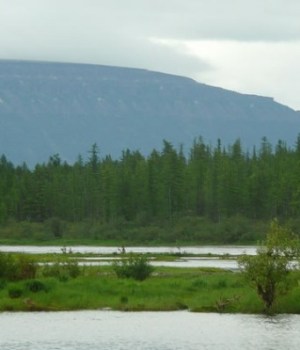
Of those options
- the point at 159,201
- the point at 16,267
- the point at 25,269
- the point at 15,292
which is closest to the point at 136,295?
the point at 15,292

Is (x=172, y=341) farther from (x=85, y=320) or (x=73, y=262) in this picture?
(x=73, y=262)

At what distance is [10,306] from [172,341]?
44.7 feet

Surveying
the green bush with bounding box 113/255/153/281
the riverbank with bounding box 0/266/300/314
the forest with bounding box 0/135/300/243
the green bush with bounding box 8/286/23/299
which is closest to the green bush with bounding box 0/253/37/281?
the riverbank with bounding box 0/266/300/314

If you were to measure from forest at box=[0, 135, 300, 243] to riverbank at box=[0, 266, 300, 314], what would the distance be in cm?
7951

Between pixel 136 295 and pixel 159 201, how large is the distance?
9996 cm

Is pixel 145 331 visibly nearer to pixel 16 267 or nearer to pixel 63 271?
pixel 16 267

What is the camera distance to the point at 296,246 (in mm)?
56750

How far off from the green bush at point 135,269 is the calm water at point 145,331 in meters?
8.92

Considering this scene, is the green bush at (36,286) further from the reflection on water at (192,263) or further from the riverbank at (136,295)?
the reflection on water at (192,263)

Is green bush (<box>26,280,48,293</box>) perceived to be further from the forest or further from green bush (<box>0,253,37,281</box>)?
the forest

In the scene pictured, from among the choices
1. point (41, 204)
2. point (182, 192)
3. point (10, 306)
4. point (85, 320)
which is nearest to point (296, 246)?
point (85, 320)

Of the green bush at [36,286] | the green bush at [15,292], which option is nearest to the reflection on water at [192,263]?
the green bush at [36,286]

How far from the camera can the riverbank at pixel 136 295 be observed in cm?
5725

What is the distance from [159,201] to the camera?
160 meters
